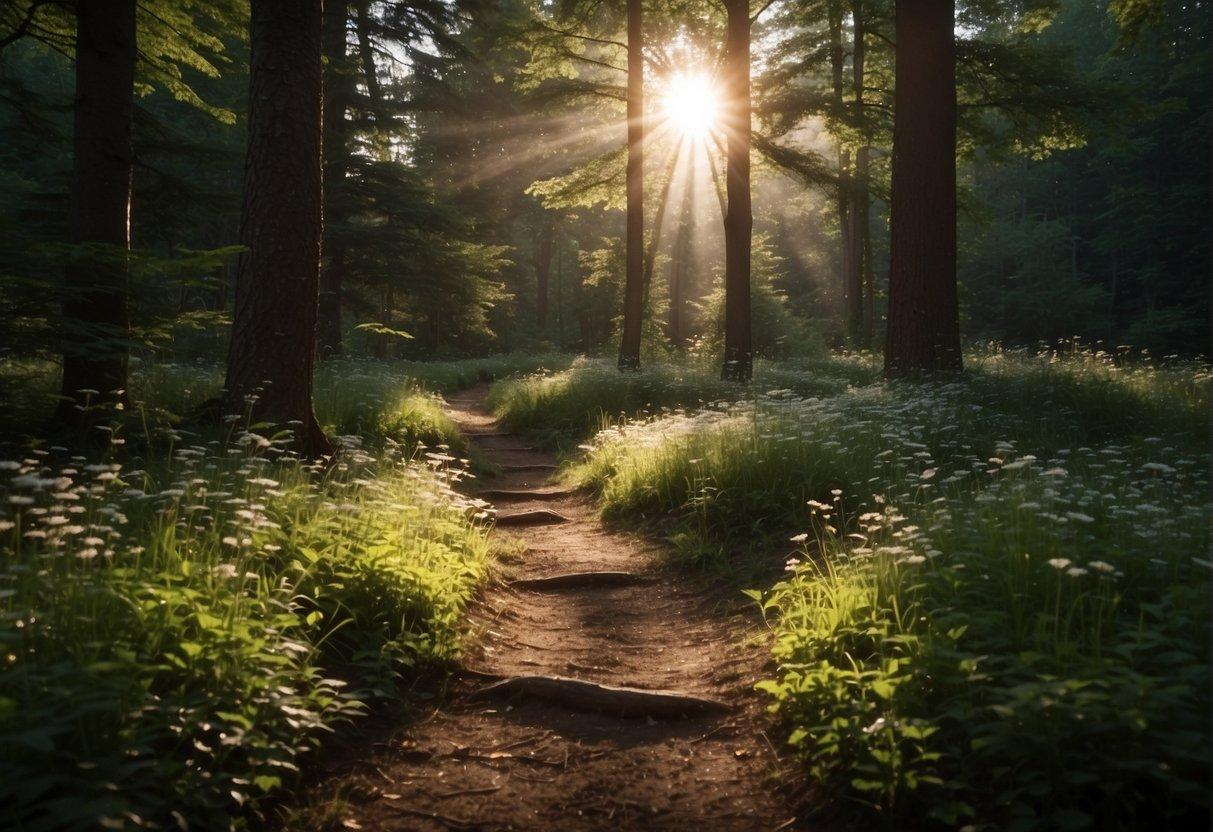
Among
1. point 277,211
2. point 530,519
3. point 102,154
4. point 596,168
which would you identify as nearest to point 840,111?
point 596,168

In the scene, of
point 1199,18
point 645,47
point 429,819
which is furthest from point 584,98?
Answer: point 1199,18

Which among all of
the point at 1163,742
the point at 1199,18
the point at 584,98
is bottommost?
the point at 1163,742

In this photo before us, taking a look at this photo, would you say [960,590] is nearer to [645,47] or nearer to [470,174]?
[645,47]

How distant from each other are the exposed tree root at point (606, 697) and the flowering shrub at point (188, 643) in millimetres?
492

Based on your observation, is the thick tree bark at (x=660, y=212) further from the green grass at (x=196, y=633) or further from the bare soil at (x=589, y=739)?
the green grass at (x=196, y=633)

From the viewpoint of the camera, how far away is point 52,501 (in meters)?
4.23

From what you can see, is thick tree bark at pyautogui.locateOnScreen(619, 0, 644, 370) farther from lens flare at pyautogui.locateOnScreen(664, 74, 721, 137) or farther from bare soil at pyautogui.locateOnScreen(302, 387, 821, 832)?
bare soil at pyautogui.locateOnScreen(302, 387, 821, 832)

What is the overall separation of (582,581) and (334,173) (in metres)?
17.5

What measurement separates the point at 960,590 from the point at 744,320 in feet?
33.5

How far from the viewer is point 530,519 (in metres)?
8.03

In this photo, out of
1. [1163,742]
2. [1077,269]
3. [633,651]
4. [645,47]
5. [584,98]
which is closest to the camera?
[1163,742]

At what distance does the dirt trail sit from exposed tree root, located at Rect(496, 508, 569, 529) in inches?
81.0

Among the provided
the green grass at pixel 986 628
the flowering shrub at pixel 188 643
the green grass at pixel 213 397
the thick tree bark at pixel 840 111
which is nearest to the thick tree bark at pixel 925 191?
the green grass at pixel 986 628

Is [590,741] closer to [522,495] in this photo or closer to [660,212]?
[522,495]
